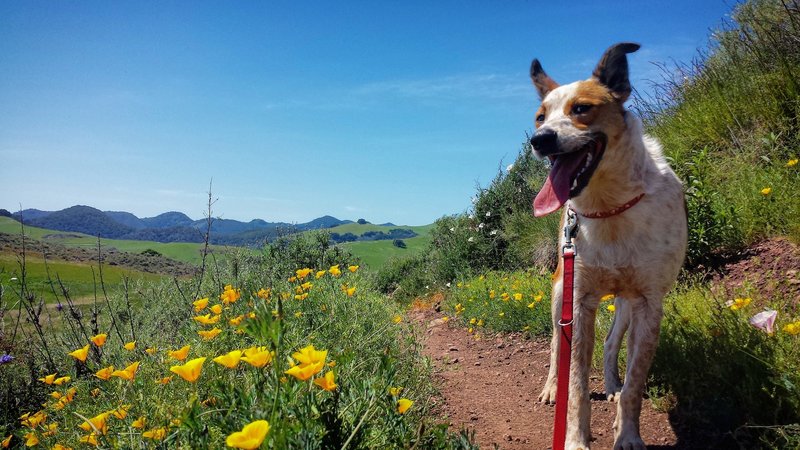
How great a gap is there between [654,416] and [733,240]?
2651mm

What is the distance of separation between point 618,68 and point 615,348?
6.16 feet

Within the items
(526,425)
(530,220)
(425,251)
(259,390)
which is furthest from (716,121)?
(425,251)

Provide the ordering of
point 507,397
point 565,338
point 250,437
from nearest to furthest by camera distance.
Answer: point 250,437
point 565,338
point 507,397

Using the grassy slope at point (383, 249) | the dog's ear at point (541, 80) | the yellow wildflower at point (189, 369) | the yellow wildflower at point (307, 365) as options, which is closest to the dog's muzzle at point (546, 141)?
the dog's ear at point (541, 80)

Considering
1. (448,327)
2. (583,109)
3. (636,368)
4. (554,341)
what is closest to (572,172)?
(583,109)

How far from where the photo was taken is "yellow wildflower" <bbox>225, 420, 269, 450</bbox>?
112 centimetres

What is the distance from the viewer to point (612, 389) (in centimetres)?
372

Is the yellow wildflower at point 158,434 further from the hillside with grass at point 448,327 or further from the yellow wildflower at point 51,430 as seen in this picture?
the yellow wildflower at point 51,430

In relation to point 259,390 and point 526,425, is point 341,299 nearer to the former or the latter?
point 526,425

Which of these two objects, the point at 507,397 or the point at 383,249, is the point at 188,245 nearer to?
the point at 383,249

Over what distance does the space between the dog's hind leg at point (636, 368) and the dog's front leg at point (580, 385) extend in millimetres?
173

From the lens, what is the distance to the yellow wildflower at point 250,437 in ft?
3.67

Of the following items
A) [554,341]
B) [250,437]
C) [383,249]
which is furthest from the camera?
[383,249]

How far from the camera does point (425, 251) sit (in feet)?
45.3
